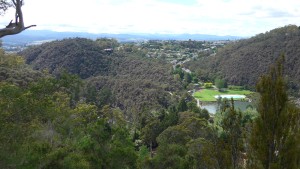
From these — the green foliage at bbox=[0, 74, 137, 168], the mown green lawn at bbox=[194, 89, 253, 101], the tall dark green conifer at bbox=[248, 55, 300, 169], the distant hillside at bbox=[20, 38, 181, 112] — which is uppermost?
the tall dark green conifer at bbox=[248, 55, 300, 169]

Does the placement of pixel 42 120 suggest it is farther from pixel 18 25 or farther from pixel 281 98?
pixel 281 98

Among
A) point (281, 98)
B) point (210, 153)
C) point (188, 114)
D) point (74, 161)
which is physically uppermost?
point (281, 98)

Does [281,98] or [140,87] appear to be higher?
[281,98]

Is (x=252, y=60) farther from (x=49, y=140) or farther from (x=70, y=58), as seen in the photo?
(x=49, y=140)

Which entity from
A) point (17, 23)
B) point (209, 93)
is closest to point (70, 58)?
point (209, 93)

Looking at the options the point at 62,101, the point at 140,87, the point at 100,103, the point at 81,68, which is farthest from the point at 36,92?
the point at 81,68

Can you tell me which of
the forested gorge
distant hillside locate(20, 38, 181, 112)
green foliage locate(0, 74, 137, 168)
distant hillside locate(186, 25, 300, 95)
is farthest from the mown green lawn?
green foliage locate(0, 74, 137, 168)

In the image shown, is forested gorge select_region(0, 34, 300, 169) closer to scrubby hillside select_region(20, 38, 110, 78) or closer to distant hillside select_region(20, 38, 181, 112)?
distant hillside select_region(20, 38, 181, 112)
